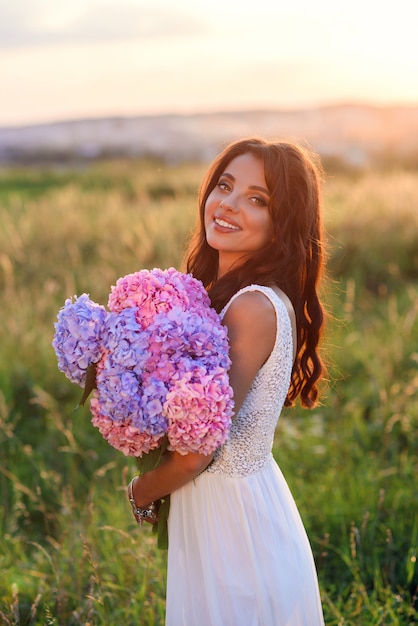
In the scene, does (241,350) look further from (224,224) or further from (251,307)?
(224,224)

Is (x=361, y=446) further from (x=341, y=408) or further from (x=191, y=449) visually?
(x=191, y=449)

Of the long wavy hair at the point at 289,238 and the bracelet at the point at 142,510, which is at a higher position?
the long wavy hair at the point at 289,238

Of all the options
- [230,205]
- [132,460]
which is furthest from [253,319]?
[132,460]

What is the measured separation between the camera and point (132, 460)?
185 inches

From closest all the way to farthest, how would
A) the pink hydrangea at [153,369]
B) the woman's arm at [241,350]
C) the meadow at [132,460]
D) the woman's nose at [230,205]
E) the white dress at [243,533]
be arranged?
the pink hydrangea at [153,369]
the woman's arm at [241,350]
the white dress at [243,533]
the woman's nose at [230,205]
the meadow at [132,460]

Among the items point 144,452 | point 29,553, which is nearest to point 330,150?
point 29,553

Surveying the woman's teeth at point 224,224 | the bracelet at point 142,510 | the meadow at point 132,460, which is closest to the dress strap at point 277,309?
the woman's teeth at point 224,224

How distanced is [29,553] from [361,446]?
7.03 ft

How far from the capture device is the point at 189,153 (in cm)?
4091

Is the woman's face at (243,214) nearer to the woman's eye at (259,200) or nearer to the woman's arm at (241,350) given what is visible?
the woman's eye at (259,200)

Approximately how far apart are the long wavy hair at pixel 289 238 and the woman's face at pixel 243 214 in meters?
0.02

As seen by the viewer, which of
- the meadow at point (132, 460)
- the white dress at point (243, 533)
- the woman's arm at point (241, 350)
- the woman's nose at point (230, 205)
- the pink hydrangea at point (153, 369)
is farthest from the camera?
the meadow at point (132, 460)

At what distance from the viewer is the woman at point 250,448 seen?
7.61 ft

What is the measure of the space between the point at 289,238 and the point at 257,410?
0.56 m
